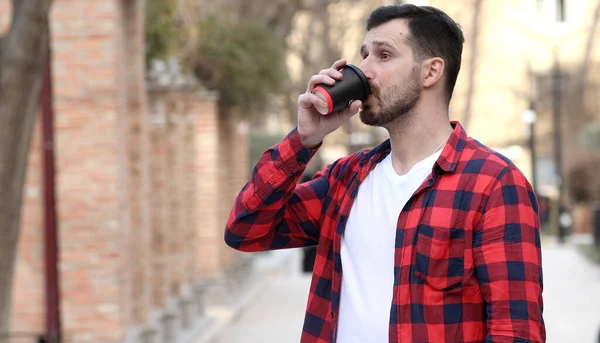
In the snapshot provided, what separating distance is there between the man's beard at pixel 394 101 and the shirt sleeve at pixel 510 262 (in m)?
0.34

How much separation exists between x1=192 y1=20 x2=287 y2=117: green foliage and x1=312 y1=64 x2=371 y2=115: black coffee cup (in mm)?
13577

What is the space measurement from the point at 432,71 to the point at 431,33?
0.10 metres

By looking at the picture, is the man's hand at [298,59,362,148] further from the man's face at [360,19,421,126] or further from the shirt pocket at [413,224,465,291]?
the shirt pocket at [413,224,465,291]

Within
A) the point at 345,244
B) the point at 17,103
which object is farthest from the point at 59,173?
the point at 345,244

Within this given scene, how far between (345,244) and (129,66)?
8014 mm

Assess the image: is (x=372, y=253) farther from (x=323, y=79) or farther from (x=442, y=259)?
(x=323, y=79)

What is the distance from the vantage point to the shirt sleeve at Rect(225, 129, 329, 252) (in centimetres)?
293

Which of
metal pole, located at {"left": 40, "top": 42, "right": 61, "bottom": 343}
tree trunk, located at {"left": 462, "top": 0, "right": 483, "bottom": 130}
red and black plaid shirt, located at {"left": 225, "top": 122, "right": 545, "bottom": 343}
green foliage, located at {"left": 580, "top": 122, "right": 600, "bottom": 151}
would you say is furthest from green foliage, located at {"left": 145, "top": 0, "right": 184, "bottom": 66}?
tree trunk, located at {"left": 462, "top": 0, "right": 483, "bottom": 130}

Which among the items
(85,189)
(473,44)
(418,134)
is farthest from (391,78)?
(473,44)

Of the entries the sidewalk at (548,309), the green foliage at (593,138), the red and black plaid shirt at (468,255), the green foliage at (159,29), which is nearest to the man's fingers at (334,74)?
the red and black plaid shirt at (468,255)

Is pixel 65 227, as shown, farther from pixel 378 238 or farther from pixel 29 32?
pixel 378 238

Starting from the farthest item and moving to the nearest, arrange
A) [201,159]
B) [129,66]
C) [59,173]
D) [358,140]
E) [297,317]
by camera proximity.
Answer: [358,140] < [201,159] < [297,317] < [129,66] < [59,173]

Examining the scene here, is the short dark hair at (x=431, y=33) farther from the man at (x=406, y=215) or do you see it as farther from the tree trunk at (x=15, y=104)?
the tree trunk at (x=15, y=104)

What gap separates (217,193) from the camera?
1777 cm
